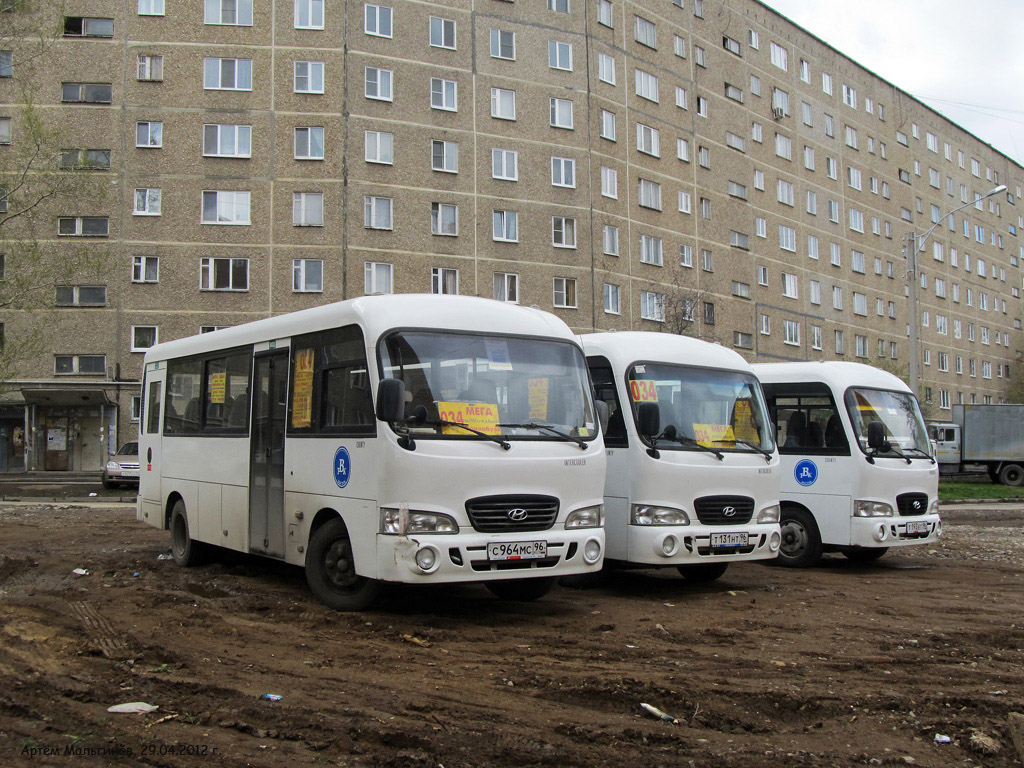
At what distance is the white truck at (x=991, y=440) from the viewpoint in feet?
124

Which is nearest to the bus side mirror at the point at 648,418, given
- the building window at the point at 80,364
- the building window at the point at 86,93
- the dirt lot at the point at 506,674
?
the dirt lot at the point at 506,674

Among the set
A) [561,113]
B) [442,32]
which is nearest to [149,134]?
[442,32]

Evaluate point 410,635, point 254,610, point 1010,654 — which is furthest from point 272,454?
point 1010,654

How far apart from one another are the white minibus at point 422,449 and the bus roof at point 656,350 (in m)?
1.47

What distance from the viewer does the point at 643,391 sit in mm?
10727

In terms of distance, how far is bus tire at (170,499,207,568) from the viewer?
12.2 m

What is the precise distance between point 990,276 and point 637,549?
274ft

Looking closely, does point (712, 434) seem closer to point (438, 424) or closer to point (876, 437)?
point (876, 437)

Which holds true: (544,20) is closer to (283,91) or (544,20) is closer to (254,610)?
(283,91)

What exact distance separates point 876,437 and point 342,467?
7194 mm

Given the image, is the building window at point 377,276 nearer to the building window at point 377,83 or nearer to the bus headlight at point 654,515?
the building window at point 377,83

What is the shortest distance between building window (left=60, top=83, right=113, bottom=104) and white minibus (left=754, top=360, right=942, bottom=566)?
34437 millimetres

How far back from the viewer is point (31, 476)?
3688cm

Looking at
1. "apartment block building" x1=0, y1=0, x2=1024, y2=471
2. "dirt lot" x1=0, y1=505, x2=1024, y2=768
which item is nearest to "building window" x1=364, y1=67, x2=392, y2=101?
"apartment block building" x1=0, y1=0, x2=1024, y2=471
